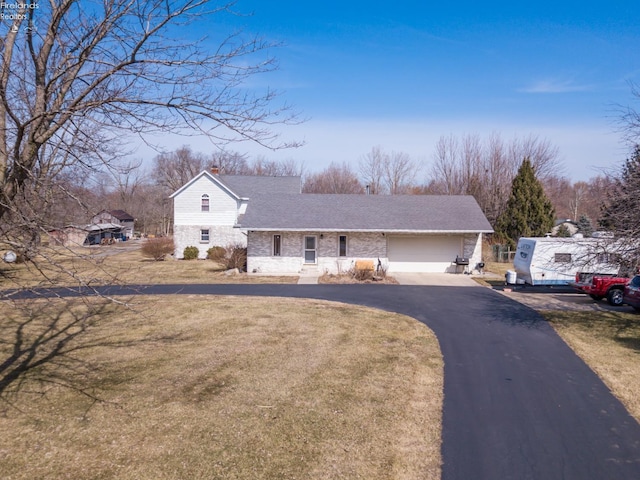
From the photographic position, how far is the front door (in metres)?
25.0

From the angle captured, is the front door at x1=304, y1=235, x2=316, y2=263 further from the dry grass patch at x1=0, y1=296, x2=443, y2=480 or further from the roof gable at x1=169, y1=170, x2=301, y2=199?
the dry grass patch at x1=0, y1=296, x2=443, y2=480

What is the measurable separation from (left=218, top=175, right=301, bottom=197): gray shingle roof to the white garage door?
1380cm

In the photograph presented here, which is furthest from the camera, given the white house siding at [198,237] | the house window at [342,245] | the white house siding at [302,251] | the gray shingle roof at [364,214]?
the white house siding at [198,237]

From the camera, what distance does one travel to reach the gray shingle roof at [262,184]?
3628cm

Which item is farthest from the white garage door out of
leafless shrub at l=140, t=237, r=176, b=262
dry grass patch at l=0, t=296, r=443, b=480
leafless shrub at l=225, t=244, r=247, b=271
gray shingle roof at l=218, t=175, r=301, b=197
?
leafless shrub at l=140, t=237, r=176, b=262

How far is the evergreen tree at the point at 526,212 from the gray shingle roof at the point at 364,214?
872 cm

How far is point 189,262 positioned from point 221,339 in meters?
21.0

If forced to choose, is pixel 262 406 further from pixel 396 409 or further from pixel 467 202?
pixel 467 202

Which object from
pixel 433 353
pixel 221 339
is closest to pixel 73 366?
pixel 221 339

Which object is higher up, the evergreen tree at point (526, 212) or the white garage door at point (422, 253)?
the evergreen tree at point (526, 212)

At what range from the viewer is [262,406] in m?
7.09

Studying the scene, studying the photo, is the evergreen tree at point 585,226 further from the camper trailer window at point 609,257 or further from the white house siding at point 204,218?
the camper trailer window at point 609,257

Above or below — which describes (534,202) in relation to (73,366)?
above

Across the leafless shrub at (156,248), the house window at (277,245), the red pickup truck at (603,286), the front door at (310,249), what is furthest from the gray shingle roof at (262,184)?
the red pickup truck at (603,286)
